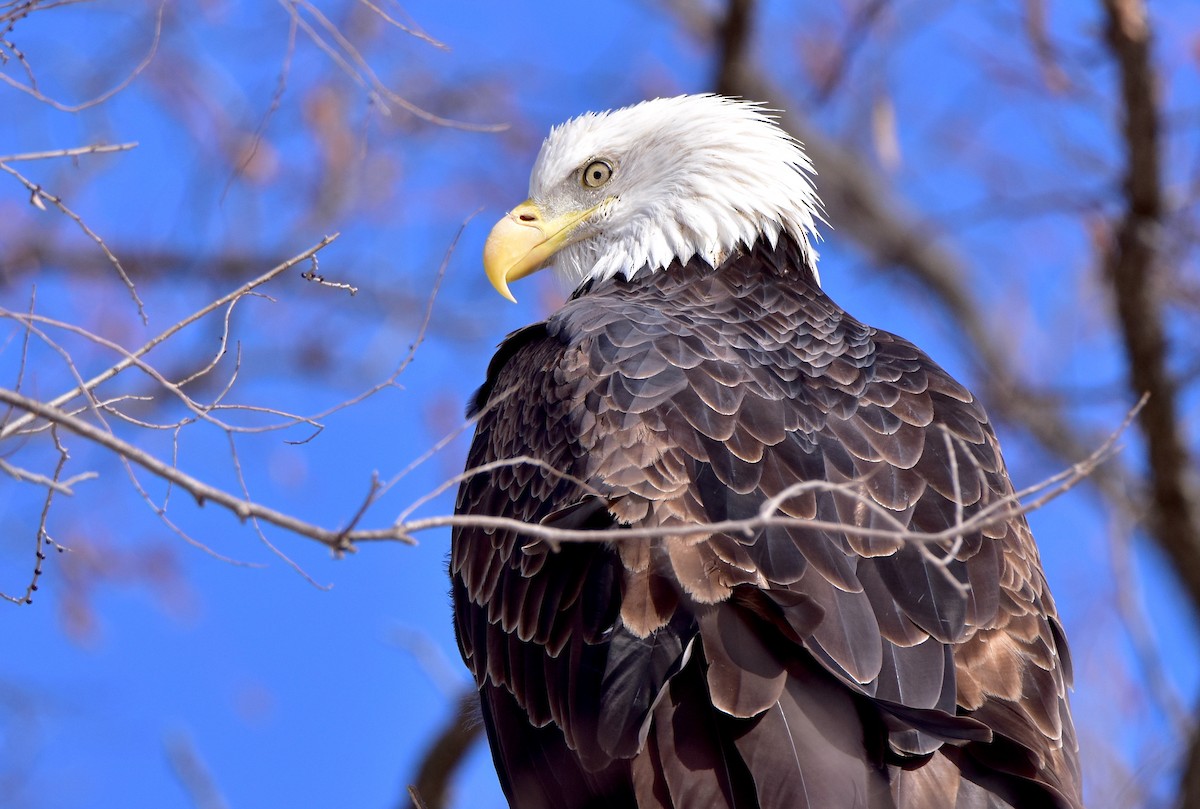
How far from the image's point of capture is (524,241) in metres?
5.52

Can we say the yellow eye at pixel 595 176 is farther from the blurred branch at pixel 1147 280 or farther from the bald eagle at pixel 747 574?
the blurred branch at pixel 1147 280

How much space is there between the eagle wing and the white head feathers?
27.7 inches

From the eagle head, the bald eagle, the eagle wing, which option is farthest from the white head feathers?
the eagle wing

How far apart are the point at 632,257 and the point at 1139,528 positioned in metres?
4.72

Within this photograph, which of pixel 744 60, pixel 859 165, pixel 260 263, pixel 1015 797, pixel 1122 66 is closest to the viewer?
pixel 1015 797

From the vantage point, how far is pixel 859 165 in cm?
1338

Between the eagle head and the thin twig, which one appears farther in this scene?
the eagle head

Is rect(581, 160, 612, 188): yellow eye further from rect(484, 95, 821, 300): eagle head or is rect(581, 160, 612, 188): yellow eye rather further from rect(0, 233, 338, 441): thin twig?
rect(0, 233, 338, 441): thin twig

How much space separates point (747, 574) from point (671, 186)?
230 cm

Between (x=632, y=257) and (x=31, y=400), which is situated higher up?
(x=632, y=257)

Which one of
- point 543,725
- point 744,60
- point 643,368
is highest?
point 744,60

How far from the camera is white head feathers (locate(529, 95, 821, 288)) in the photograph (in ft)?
17.4

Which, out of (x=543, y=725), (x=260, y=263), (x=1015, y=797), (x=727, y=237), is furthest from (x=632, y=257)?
(x=260, y=263)

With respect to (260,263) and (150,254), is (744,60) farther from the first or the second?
(150,254)
